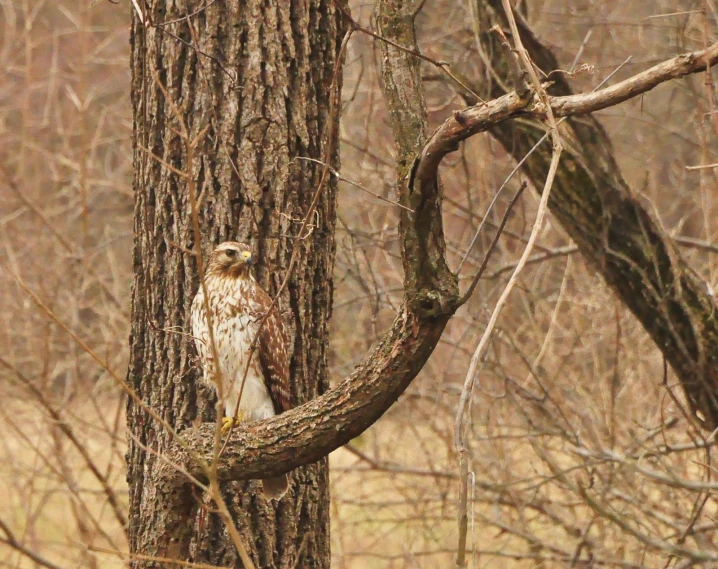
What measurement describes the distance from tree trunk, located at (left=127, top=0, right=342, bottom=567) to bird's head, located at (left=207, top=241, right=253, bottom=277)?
0.06m

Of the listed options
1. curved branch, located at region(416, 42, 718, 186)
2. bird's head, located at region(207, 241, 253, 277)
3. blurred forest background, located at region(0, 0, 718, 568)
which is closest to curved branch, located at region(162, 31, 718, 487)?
curved branch, located at region(416, 42, 718, 186)

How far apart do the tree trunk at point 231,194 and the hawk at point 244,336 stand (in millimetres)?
59

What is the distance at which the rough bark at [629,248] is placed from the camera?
4.64 m

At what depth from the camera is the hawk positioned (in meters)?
3.75

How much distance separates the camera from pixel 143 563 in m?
3.43

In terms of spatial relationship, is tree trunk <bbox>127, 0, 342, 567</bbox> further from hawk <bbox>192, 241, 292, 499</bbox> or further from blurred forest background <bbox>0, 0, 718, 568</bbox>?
blurred forest background <bbox>0, 0, 718, 568</bbox>

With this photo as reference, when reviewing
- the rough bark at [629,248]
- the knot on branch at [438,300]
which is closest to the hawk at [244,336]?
the knot on branch at [438,300]

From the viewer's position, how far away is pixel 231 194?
375cm

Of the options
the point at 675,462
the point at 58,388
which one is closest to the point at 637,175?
the point at 675,462

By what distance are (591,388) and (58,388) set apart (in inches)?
171

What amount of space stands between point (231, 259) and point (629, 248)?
2.05 metres

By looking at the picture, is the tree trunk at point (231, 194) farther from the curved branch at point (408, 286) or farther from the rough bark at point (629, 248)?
the rough bark at point (629, 248)

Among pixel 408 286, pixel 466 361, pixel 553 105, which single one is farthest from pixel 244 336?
pixel 466 361

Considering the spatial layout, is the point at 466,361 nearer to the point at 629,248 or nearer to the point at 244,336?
the point at 629,248
